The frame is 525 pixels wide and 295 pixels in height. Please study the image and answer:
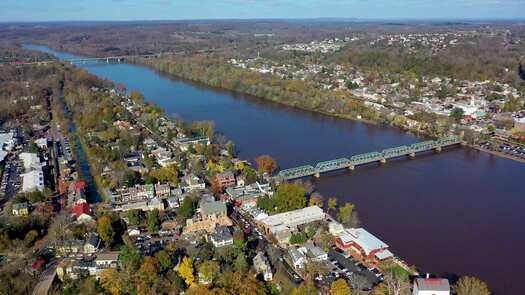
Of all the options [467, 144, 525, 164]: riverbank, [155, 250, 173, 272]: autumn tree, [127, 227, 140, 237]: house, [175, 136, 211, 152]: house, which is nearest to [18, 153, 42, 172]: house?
[175, 136, 211, 152]: house

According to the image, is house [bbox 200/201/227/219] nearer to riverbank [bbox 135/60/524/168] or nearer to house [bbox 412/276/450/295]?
house [bbox 412/276/450/295]

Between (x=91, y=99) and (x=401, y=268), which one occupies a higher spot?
(x=91, y=99)

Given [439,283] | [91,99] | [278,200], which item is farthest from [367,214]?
[91,99]

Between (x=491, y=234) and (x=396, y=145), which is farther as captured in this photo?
(x=396, y=145)

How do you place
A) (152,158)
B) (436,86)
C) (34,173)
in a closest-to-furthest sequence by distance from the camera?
(34,173) → (152,158) → (436,86)

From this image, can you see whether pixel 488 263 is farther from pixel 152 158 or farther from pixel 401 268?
pixel 152 158

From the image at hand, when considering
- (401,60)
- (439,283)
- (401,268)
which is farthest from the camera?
(401,60)

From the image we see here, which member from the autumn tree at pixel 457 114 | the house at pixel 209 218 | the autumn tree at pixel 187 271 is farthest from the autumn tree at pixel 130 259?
the autumn tree at pixel 457 114

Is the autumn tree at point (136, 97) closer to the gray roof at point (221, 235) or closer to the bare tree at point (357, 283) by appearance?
the gray roof at point (221, 235)
